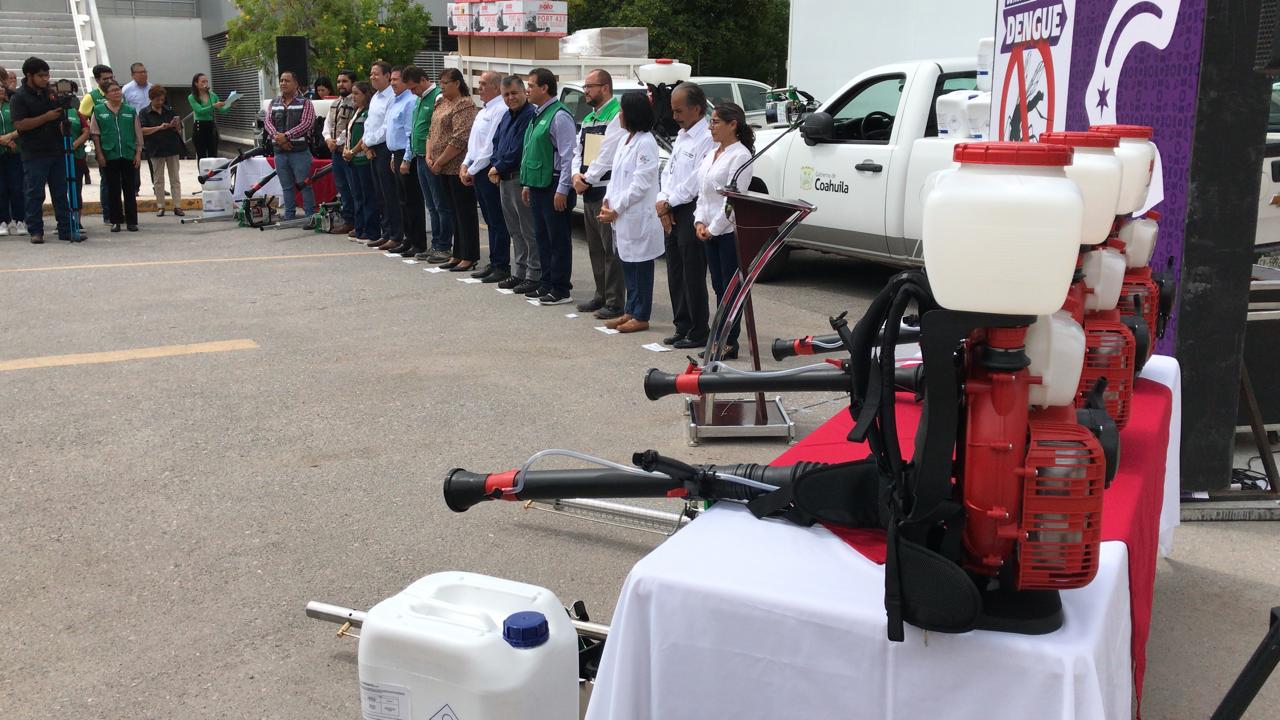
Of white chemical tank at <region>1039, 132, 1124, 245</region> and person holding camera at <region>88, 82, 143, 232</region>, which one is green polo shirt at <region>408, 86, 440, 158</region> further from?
white chemical tank at <region>1039, 132, 1124, 245</region>

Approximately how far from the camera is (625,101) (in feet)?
27.4

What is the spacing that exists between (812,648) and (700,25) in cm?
2922

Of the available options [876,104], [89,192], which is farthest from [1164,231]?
[89,192]

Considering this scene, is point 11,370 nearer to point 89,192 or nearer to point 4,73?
point 4,73

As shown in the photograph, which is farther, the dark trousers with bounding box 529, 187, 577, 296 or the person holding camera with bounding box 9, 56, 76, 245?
the person holding camera with bounding box 9, 56, 76, 245

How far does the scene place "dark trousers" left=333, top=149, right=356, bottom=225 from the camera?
13.9 m

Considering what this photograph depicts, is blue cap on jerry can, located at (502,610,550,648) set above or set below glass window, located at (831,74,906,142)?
below

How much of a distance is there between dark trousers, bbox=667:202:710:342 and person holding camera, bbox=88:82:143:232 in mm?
8865

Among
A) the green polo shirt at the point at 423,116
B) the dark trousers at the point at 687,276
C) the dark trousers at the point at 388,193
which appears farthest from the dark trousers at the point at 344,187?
the dark trousers at the point at 687,276

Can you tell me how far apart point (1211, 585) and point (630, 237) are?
5111mm

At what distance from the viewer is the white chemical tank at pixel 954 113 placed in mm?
7570

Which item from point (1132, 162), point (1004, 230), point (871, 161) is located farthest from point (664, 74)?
point (1004, 230)

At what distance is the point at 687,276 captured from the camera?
319 inches

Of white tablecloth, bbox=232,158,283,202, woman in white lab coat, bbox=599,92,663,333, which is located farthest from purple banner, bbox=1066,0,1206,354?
white tablecloth, bbox=232,158,283,202
